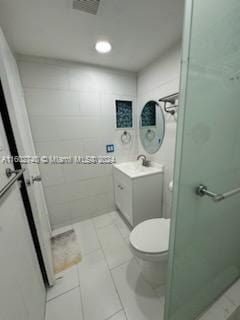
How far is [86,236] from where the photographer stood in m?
1.81

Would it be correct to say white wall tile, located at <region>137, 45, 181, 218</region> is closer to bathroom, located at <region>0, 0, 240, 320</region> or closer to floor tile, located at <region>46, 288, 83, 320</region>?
bathroom, located at <region>0, 0, 240, 320</region>

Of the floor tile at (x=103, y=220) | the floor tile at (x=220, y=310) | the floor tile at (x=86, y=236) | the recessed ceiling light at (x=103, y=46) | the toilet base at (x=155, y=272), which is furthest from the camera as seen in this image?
the floor tile at (x=103, y=220)

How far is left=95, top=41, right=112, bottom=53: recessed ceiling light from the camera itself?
4.53 ft

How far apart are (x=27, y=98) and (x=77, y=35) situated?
33.6 inches

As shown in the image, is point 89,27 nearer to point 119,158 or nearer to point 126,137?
point 126,137

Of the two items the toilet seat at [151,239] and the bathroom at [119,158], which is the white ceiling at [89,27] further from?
the toilet seat at [151,239]

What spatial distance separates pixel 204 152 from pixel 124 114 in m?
1.59

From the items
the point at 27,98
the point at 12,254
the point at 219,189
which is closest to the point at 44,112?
the point at 27,98

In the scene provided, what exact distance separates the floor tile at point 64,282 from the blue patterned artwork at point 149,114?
74.9 inches

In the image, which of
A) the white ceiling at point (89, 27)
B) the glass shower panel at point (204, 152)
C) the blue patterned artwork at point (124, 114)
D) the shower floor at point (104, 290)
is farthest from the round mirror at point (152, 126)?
the shower floor at point (104, 290)

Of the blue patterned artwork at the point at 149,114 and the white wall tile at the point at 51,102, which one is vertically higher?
the white wall tile at the point at 51,102

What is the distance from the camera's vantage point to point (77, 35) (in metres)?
1.26

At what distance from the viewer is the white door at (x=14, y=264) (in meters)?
0.59

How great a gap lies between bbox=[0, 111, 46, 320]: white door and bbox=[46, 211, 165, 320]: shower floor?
23 centimetres
